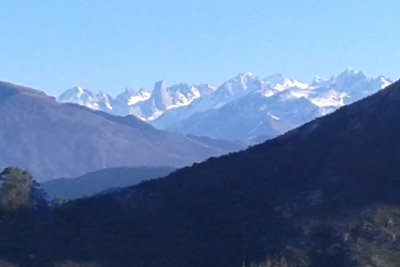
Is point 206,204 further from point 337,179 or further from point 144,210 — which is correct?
point 337,179

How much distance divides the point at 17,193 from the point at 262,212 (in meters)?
27.0

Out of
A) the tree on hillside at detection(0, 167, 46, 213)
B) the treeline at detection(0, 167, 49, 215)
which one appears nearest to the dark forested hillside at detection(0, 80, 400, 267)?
the treeline at detection(0, 167, 49, 215)

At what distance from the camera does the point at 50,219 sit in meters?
98.8

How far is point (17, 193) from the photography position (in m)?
104

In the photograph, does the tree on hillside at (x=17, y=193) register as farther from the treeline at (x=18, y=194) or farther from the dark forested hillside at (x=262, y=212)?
the dark forested hillside at (x=262, y=212)

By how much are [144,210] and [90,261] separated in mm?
15243

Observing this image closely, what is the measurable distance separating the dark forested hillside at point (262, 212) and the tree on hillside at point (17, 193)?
10.8 feet

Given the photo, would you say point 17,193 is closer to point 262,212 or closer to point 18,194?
point 18,194

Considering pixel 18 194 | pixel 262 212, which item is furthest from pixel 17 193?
pixel 262 212

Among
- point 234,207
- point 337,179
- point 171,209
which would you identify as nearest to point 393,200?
point 337,179

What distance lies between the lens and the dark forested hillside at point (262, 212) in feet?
270

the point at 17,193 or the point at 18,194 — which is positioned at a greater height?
the point at 17,193

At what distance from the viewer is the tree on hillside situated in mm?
101500

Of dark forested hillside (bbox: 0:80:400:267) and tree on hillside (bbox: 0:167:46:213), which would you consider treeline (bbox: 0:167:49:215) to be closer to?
tree on hillside (bbox: 0:167:46:213)
